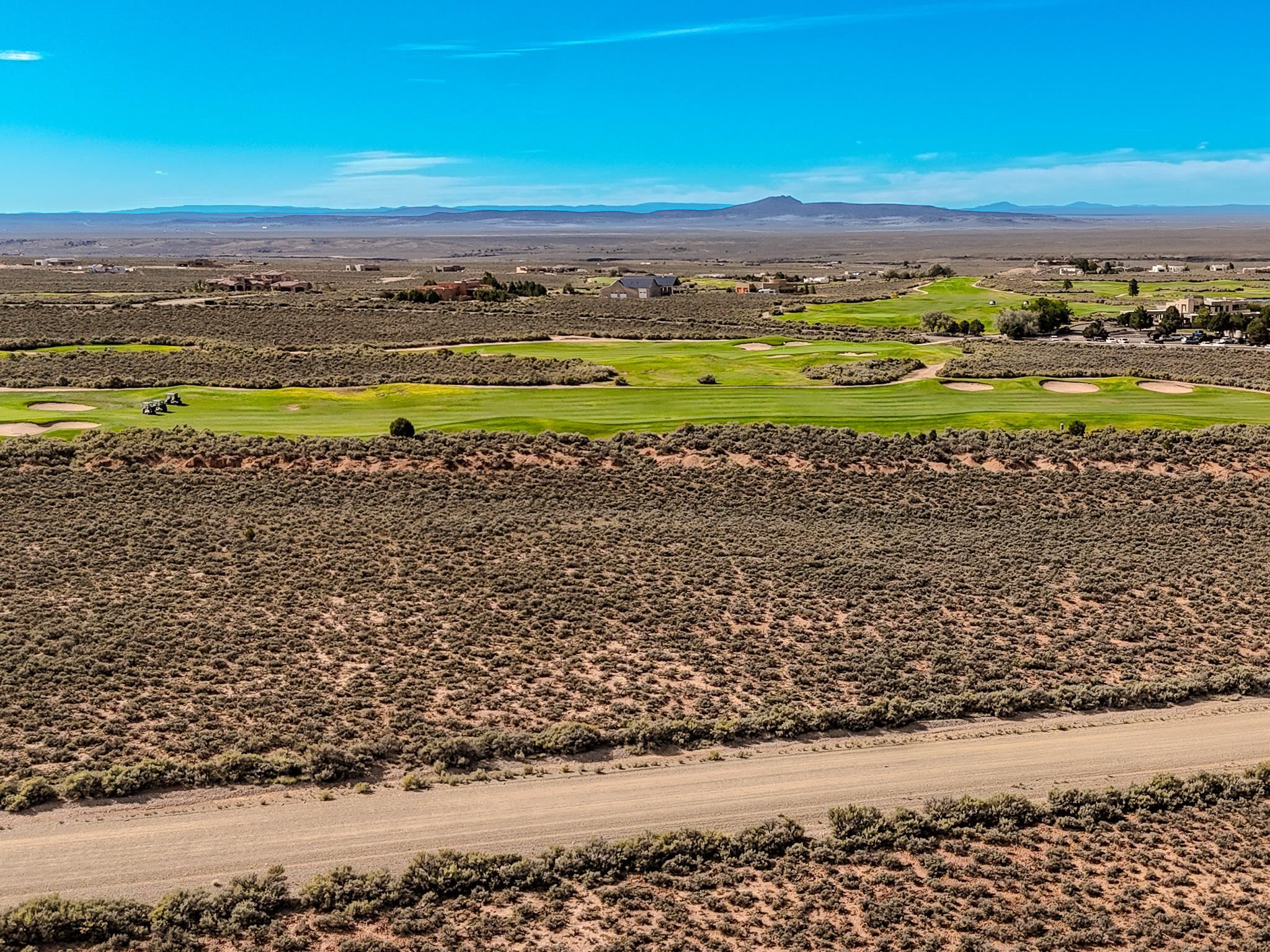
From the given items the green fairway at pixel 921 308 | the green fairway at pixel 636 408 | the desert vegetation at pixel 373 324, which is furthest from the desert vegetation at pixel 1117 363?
the green fairway at pixel 921 308

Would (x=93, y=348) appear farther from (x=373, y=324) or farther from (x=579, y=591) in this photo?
(x=579, y=591)

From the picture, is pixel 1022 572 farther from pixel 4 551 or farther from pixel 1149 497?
pixel 4 551

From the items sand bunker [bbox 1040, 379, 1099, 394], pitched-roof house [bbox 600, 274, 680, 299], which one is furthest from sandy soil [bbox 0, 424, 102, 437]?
pitched-roof house [bbox 600, 274, 680, 299]

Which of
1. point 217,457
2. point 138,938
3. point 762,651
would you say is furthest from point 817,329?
point 138,938

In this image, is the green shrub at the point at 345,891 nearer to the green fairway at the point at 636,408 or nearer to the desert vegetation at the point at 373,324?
the green fairway at the point at 636,408

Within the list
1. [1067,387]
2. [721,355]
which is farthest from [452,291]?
[1067,387]

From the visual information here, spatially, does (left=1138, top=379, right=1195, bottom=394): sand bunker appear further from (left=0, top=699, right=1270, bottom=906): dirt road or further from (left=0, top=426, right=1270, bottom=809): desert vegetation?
(left=0, top=699, right=1270, bottom=906): dirt road
